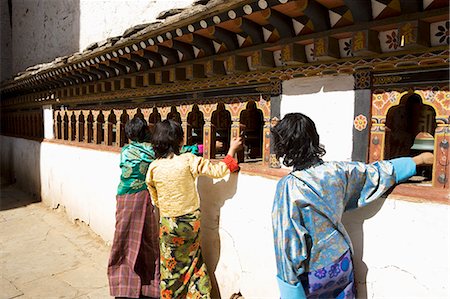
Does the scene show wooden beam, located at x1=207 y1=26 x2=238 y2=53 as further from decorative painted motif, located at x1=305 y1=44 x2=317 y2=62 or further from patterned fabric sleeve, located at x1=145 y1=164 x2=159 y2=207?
patterned fabric sleeve, located at x1=145 y1=164 x2=159 y2=207

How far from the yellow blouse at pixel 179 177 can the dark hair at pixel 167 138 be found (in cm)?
7

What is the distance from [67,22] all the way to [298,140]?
8884 mm

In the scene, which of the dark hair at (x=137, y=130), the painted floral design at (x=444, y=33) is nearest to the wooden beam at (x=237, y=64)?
the dark hair at (x=137, y=130)

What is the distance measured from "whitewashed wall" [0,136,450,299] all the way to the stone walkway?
453 millimetres

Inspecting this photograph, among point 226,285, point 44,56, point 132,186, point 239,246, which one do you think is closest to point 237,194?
point 239,246

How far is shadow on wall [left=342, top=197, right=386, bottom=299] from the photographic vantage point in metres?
2.19

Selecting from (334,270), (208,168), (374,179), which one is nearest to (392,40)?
(374,179)

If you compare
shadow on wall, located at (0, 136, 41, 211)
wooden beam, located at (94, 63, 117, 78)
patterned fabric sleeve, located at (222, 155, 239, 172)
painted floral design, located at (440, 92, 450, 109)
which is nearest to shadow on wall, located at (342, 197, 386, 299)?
painted floral design, located at (440, 92, 450, 109)

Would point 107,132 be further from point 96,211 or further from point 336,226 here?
point 336,226

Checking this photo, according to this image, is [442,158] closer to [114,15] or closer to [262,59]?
[262,59]

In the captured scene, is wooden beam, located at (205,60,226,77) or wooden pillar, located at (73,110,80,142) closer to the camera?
wooden beam, located at (205,60,226,77)

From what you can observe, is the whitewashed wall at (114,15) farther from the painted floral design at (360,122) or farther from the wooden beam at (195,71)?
the painted floral design at (360,122)

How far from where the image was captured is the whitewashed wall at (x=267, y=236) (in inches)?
74.9

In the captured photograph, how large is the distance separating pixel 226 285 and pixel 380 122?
6.90ft
